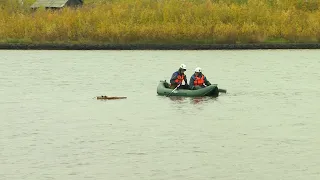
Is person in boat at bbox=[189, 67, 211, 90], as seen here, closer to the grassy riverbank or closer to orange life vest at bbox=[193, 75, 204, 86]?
orange life vest at bbox=[193, 75, 204, 86]

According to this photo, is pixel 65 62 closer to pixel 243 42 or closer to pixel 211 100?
pixel 243 42

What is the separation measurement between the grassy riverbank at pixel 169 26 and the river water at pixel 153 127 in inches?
679

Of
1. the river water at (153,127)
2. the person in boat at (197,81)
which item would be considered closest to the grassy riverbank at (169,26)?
the river water at (153,127)

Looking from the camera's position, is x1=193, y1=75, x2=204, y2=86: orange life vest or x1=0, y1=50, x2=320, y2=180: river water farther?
x1=193, y1=75, x2=204, y2=86: orange life vest

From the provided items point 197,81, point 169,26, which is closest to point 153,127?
point 197,81

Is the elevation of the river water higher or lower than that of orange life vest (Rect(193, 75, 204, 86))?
lower

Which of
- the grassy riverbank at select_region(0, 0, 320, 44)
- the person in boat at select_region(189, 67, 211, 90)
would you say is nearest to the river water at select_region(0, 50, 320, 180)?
the person in boat at select_region(189, 67, 211, 90)

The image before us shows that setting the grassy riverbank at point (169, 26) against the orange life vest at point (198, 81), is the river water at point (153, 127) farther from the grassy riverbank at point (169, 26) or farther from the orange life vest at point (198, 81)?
the grassy riverbank at point (169, 26)

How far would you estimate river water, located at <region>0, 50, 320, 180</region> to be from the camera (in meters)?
26.3

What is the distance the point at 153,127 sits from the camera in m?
34.9

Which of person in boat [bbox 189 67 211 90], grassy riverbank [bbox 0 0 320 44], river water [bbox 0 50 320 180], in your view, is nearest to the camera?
river water [bbox 0 50 320 180]

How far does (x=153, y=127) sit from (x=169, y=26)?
48400 mm

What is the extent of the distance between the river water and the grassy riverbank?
17.3 metres

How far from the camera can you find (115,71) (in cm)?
6612
